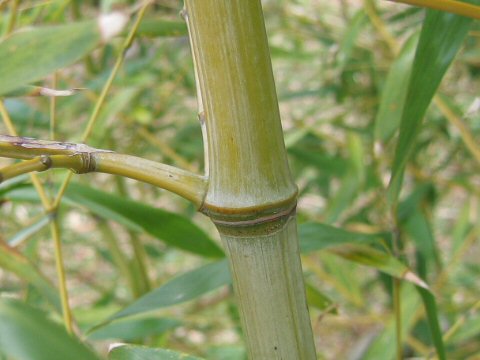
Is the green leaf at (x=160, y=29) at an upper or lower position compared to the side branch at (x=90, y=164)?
lower

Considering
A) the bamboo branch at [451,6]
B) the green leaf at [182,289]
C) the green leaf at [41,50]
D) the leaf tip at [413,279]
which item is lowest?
the green leaf at [182,289]

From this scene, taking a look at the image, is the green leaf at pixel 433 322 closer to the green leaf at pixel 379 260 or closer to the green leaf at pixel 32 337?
the green leaf at pixel 379 260

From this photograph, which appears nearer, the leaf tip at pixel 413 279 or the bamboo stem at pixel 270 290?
the bamboo stem at pixel 270 290

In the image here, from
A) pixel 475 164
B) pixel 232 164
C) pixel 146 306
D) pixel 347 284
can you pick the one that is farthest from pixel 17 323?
pixel 475 164

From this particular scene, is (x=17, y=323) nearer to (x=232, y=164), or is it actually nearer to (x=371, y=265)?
(x=232, y=164)

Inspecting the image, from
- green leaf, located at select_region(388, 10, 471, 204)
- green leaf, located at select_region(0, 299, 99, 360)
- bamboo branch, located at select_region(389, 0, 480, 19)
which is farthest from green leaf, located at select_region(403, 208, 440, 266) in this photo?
green leaf, located at select_region(0, 299, 99, 360)

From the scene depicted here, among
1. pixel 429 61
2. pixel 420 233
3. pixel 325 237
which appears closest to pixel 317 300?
pixel 325 237

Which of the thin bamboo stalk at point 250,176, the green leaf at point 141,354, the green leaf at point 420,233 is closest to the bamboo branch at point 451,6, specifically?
the thin bamboo stalk at point 250,176
